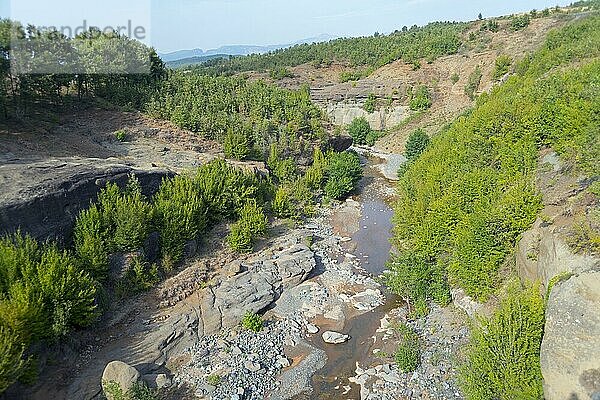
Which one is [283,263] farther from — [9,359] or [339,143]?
[339,143]

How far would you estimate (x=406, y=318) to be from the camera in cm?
2536

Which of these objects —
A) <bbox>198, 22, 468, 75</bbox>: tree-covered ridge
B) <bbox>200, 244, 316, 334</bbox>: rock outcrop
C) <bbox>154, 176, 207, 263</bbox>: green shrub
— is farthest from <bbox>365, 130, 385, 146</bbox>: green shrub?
<bbox>154, 176, 207, 263</bbox>: green shrub

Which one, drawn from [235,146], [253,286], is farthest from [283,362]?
[235,146]

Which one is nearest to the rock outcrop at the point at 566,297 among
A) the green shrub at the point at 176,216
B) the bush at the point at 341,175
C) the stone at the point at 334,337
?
the stone at the point at 334,337

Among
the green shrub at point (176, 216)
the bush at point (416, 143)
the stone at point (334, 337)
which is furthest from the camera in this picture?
the bush at point (416, 143)

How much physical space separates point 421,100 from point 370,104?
910 cm

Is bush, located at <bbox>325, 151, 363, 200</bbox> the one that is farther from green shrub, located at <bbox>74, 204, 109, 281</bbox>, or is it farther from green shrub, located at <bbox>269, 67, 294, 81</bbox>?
green shrub, located at <bbox>269, 67, 294, 81</bbox>

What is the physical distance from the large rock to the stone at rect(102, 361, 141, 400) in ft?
54.6

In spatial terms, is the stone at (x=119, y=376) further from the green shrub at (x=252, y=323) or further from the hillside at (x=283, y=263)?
the green shrub at (x=252, y=323)

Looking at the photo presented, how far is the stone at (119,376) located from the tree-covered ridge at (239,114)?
26.0 metres

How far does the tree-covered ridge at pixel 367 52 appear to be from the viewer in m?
84.6

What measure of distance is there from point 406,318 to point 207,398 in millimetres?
12701

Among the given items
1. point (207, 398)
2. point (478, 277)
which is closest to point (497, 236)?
point (478, 277)

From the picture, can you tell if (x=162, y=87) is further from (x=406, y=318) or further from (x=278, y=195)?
(x=406, y=318)
